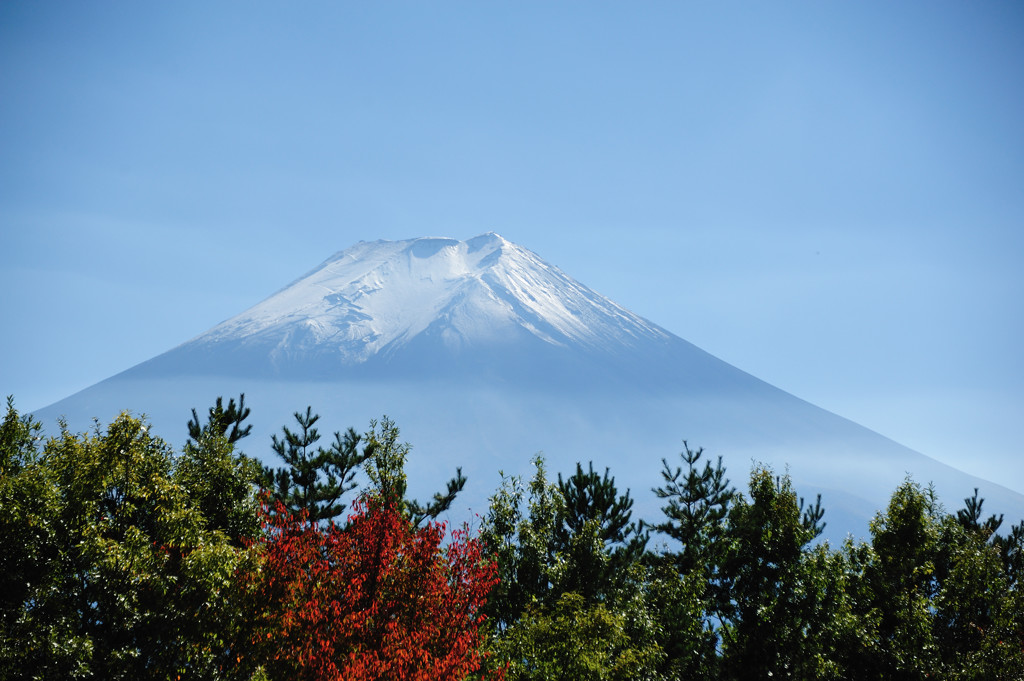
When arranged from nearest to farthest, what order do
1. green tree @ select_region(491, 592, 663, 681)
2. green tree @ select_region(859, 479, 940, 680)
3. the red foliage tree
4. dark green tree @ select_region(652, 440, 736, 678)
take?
the red foliage tree < green tree @ select_region(491, 592, 663, 681) < green tree @ select_region(859, 479, 940, 680) < dark green tree @ select_region(652, 440, 736, 678)

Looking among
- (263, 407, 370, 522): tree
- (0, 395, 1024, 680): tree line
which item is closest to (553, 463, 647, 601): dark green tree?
(0, 395, 1024, 680): tree line

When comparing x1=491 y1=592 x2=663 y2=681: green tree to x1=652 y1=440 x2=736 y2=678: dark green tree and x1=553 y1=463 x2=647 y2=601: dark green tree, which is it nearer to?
x1=652 y1=440 x2=736 y2=678: dark green tree

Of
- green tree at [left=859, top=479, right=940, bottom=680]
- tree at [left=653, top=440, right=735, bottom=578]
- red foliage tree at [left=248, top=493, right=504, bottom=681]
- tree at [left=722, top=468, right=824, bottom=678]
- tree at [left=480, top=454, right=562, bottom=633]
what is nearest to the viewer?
red foliage tree at [left=248, top=493, right=504, bottom=681]

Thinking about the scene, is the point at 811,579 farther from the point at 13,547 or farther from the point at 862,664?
the point at 13,547

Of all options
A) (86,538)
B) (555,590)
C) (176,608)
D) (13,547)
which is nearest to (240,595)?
(176,608)

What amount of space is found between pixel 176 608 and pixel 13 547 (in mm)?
4005

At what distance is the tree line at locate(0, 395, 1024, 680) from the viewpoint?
16.2 m

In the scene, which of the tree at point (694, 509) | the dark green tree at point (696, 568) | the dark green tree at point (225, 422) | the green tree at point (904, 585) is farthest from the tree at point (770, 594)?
the dark green tree at point (225, 422)

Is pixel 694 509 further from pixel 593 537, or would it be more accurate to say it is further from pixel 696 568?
pixel 593 537

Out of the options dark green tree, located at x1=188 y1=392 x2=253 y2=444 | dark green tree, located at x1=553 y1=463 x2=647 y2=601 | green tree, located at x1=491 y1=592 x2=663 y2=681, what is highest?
dark green tree, located at x1=188 y1=392 x2=253 y2=444

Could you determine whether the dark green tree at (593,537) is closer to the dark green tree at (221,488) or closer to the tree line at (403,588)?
the tree line at (403,588)

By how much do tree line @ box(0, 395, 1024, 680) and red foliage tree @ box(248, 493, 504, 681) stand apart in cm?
6

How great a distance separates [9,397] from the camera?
19.7 meters

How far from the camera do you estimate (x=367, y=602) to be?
19281mm
